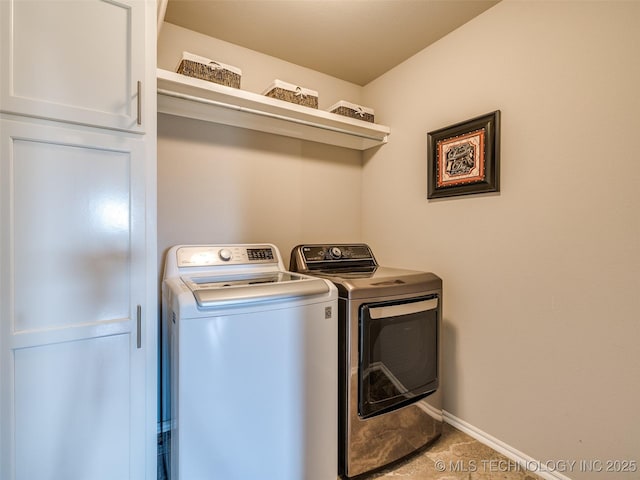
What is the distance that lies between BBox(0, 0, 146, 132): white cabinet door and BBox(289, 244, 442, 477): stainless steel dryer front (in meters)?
1.18

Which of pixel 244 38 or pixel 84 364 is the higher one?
pixel 244 38

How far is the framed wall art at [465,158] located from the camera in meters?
1.64

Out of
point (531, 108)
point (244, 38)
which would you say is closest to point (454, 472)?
point (531, 108)

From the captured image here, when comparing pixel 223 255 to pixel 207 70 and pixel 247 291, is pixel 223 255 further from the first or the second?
pixel 207 70

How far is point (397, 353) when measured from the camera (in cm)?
156

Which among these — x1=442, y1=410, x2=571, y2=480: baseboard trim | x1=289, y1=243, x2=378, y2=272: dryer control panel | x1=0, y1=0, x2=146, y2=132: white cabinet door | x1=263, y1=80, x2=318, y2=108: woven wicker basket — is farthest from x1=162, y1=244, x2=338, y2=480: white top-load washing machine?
x1=263, y1=80, x2=318, y2=108: woven wicker basket

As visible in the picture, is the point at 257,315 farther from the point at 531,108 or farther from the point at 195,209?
the point at 531,108

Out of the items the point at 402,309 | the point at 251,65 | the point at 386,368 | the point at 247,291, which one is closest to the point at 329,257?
the point at 402,309

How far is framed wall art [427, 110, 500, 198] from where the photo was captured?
1.64 meters

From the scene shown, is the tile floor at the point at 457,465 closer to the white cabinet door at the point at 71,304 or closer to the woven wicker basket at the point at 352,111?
the white cabinet door at the point at 71,304

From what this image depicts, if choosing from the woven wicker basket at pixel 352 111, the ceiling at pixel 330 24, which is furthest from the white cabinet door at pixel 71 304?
the woven wicker basket at pixel 352 111

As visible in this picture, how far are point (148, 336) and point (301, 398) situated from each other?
69cm

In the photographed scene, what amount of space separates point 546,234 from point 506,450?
115 cm

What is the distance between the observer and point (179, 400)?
3.56 ft
